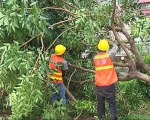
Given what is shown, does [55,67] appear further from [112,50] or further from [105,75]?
Result: [112,50]

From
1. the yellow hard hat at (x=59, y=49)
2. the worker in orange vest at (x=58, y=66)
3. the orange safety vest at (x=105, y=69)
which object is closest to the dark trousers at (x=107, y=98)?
the orange safety vest at (x=105, y=69)

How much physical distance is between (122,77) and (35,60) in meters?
1.86

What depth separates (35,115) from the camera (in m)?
5.86

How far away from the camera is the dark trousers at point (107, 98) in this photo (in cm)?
535

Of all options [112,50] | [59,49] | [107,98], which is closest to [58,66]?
[59,49]

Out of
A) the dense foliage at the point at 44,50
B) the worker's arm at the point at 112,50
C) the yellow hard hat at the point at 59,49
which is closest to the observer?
the dense foliage at the point at 44,50

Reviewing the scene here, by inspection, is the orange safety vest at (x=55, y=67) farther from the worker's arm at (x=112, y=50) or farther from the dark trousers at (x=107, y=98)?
the worker's arm at (x=112, y=50)

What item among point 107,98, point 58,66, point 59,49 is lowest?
point 107,98

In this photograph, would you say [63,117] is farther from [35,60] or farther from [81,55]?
[81,55]

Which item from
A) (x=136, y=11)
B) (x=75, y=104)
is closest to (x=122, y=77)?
(x=75, y=104)

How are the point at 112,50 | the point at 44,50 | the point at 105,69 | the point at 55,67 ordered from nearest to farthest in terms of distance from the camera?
the point at 105,69 < the point at 44,50 < the point at 55,67 < the point at 112,50

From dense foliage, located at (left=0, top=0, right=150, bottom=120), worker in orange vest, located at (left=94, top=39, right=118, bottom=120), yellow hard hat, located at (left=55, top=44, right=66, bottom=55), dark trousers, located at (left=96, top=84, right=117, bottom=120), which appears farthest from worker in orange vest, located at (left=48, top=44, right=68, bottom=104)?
dark trousers, located at (left=96, top=84, right=117, bottom=120)

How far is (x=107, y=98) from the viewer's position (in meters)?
5.42

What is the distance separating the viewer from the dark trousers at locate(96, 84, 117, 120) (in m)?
5.35
